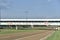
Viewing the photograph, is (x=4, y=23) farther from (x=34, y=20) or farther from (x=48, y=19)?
(x=48, y=19)

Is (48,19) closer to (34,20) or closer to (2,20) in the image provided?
(34,20)

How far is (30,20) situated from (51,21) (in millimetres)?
15721

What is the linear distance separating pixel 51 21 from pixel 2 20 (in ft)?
124

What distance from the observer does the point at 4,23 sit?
152 meters

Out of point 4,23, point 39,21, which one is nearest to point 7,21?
point 4,23

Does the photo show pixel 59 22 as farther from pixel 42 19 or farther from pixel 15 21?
pixel 15 21

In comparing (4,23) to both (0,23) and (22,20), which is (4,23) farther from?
(22,20)

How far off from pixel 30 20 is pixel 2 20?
22.2m

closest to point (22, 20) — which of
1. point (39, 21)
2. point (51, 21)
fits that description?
point (39, 21)

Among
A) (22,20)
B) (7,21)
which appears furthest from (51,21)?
(7,21)

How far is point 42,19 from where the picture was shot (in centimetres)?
14538

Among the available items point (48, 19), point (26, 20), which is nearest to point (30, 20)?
point (26, 20)

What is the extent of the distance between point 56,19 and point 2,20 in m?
41.6

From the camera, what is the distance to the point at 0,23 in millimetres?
151500
